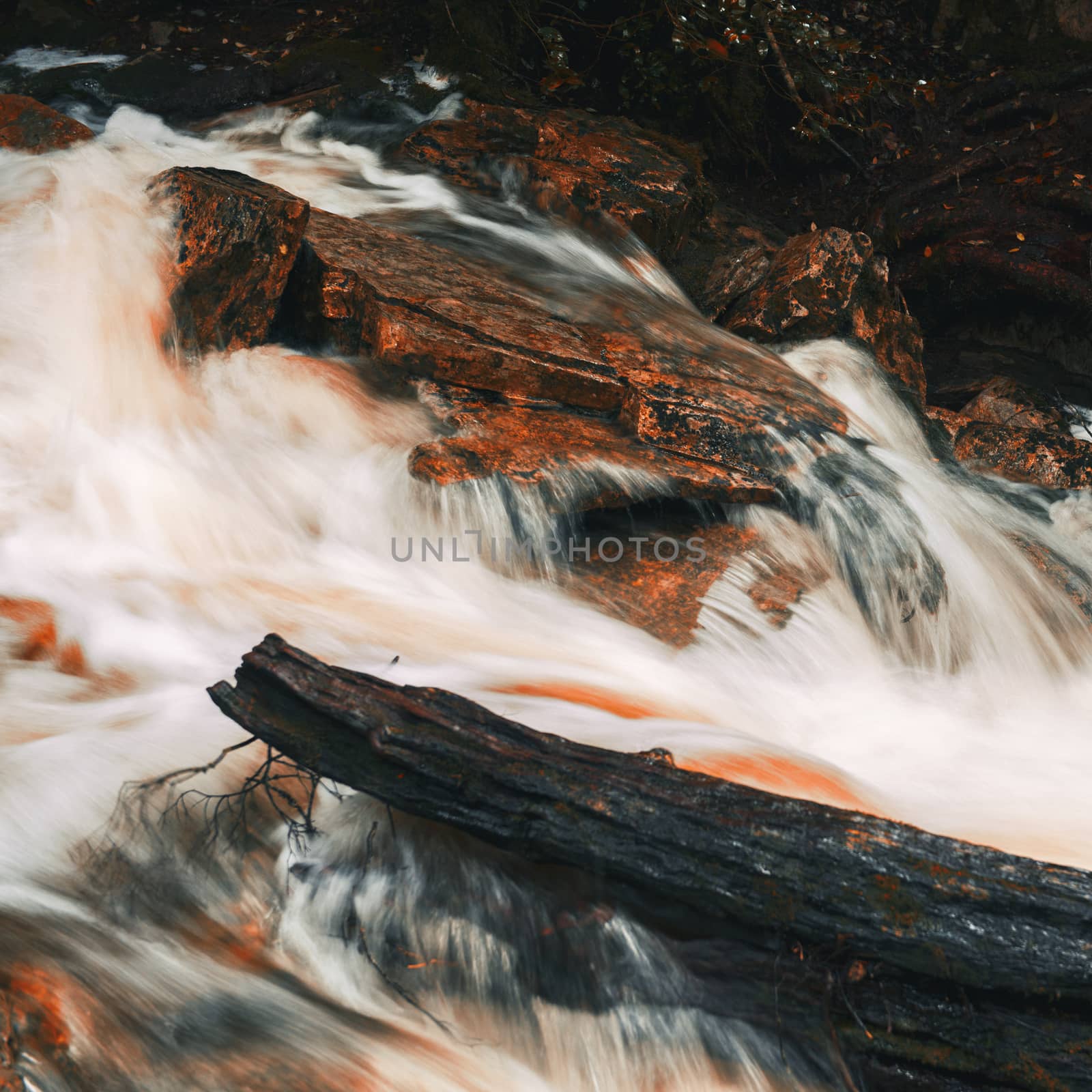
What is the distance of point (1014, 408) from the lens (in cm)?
698

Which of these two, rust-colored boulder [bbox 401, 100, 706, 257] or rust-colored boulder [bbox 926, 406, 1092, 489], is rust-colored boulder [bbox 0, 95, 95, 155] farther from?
rust-colored boulder [bbox 926, 406, 1092, 489]

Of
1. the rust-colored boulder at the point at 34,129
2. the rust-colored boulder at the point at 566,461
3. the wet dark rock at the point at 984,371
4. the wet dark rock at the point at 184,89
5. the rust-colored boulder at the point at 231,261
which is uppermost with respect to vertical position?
the wet dark rock at the point at 184,89

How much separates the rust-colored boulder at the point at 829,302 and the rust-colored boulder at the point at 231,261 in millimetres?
2940

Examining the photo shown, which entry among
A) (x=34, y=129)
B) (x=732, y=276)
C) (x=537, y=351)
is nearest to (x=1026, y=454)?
(x=732, y=276)

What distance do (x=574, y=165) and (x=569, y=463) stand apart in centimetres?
341

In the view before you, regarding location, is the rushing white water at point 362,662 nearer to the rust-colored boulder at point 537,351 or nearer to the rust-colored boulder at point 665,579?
the rust-colored boulder at point 665,579

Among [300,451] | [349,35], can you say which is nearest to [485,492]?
[300,451]

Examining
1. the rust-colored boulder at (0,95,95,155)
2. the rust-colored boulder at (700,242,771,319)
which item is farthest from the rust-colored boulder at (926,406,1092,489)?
the rust-colored boulder at (0,95,95,155)

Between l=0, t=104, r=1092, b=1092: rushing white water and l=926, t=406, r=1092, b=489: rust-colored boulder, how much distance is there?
0.59 feet

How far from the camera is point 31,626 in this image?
12.2ft

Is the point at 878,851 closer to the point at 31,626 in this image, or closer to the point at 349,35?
the point at 31,626

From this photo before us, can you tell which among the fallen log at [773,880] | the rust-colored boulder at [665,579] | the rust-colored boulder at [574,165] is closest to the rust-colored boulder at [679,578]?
the rust-colored boulder at [665,579]

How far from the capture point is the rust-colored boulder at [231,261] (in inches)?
199

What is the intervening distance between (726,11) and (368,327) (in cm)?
464
